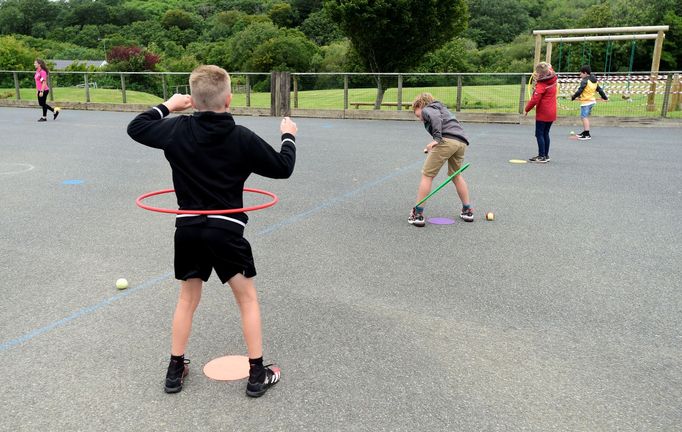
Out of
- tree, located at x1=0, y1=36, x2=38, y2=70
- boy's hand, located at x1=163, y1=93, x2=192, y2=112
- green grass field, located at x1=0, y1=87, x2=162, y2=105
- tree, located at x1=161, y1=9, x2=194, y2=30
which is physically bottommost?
green grass field, located at x1=0, y1=87, x2=162, y2=105

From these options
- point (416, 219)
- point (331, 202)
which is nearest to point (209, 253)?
point (416, 219)

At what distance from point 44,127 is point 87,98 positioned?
351 inches

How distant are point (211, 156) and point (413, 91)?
19158mm

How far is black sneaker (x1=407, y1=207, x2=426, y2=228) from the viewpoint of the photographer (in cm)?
695

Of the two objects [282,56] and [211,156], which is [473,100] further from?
[282,56]

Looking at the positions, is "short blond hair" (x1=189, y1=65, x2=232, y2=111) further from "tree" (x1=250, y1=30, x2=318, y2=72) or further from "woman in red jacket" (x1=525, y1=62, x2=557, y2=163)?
"tree" (x1=250, y1=30, x2=318, y2=72)

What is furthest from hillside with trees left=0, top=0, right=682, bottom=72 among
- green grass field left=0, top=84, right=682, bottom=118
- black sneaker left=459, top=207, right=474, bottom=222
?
black sneaker left=459, top=207, right=474, bottom=222

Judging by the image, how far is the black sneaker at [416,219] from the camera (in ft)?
22.8

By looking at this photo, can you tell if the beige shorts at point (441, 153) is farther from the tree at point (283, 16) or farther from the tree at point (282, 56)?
the tree at point (283, 16)

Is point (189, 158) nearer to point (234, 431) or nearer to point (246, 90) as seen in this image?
point (234, 431)

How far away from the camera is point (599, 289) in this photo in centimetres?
492

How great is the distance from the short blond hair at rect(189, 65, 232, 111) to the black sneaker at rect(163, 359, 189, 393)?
143cm

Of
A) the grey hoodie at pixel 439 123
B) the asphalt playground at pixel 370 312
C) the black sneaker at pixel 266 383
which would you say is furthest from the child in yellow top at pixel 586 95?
the black sneaker at pixel 266 383

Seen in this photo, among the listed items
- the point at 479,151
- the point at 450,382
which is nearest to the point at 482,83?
the point at 479,151
